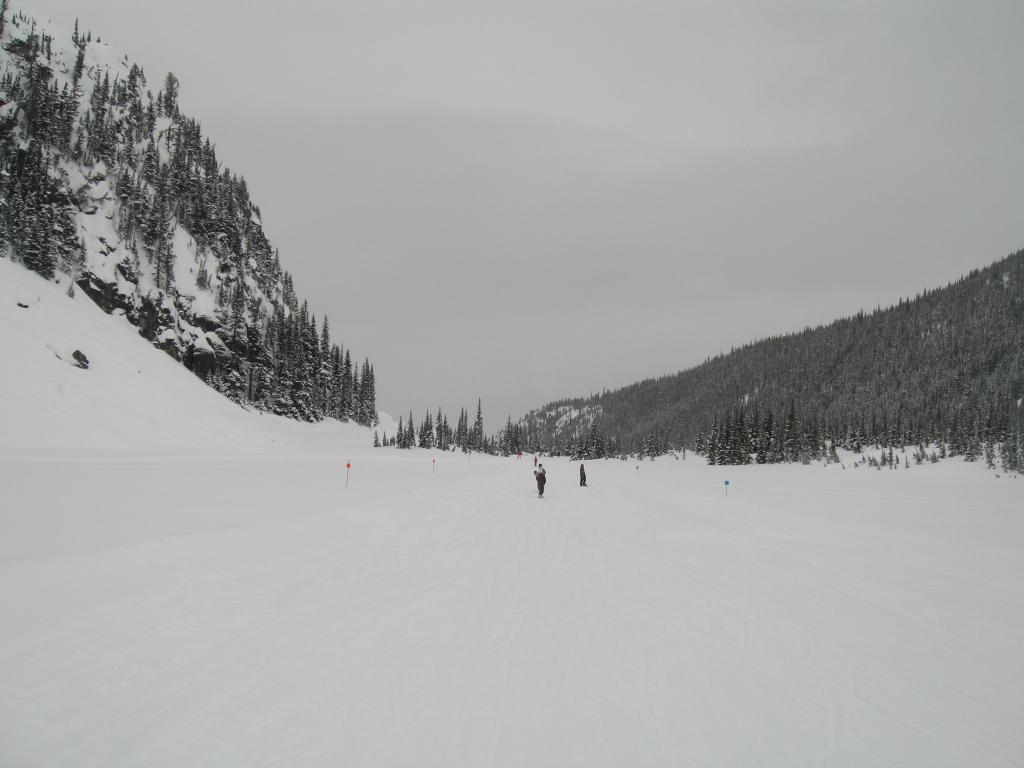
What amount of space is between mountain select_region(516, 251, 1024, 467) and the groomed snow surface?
47.4m

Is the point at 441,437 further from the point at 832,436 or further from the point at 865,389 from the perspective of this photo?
the point at 865,389

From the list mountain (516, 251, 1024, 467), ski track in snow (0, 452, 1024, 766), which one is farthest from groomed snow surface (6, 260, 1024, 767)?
mountain (516, 251, 1024, 467)

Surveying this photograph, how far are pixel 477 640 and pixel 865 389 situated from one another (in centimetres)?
14887

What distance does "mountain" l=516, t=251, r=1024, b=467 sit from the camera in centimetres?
6981

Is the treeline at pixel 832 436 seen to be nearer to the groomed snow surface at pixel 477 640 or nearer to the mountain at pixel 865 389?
the mountain at pixel 865 389

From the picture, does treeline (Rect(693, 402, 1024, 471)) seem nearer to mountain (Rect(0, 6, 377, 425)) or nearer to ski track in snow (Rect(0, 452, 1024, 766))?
ski track in snow (Rect(0, 452, 1024, 766))

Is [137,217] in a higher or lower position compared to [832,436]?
higher

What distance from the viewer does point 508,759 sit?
10.8ft

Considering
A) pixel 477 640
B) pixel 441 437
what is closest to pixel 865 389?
pixel 441 437

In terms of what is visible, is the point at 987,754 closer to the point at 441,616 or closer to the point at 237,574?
the point at 441,616

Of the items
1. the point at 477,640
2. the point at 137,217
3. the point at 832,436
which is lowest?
the point at 477,640

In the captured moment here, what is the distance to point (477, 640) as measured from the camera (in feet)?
17.1

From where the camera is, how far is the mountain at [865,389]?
229 ft

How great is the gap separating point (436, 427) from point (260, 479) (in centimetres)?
9825
